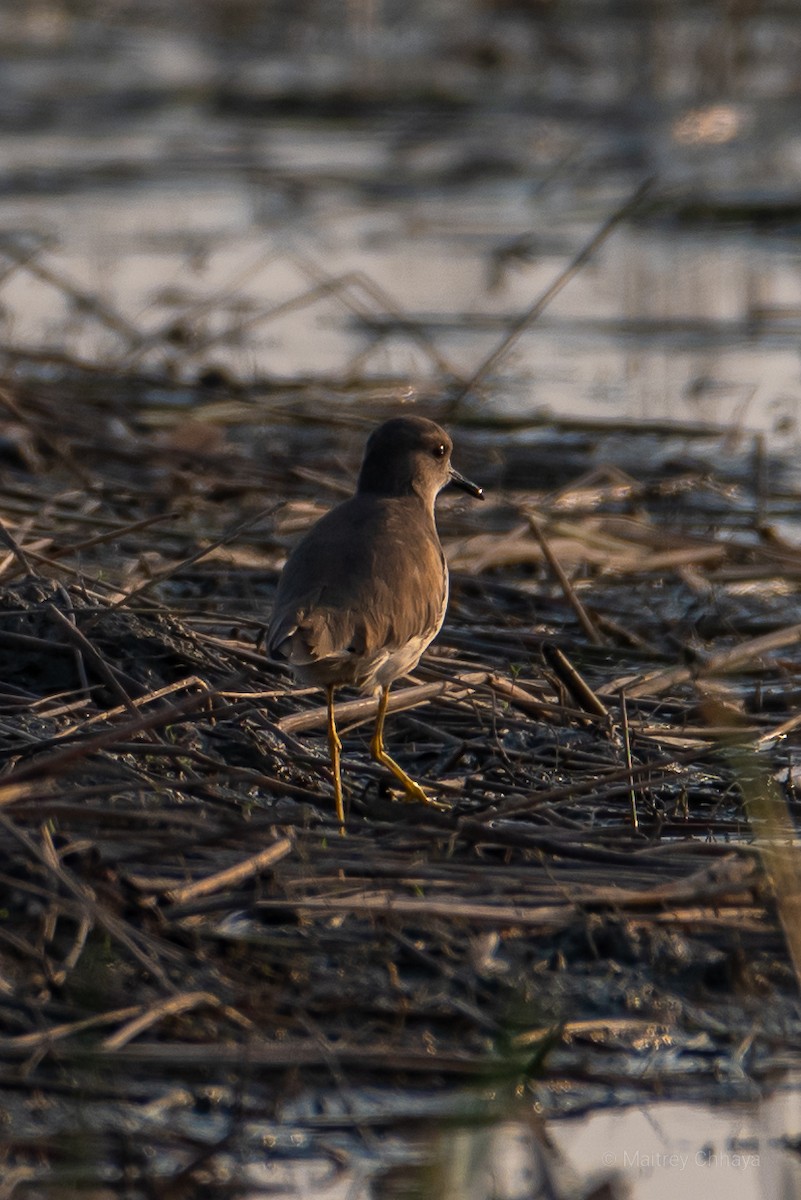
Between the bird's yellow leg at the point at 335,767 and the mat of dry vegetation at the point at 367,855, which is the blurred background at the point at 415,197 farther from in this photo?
the bird's yellow leg at the point at 335,767

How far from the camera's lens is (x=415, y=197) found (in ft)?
50.1

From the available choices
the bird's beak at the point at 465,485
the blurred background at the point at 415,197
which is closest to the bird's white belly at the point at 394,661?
the bird's beak at the point at 465,485

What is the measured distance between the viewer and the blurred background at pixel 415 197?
11.0 m

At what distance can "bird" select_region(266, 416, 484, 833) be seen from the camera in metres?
5.08

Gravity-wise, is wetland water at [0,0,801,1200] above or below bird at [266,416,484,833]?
above

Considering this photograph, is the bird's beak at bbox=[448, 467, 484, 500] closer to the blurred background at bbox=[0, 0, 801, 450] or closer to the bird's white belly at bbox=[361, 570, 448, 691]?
the bird's white belly at bbox=[361, 570, 448, 691]

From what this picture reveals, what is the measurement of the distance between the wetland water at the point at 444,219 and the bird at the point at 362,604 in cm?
146

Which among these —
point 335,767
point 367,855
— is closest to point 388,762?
point 335,767

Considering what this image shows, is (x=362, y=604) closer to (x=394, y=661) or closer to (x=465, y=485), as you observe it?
(x=394, y=661)

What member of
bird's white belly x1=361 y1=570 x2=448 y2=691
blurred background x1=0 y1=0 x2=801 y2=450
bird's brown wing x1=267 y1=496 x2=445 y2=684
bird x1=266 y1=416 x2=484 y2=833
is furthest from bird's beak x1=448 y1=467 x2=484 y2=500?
blurred background x1=0 y1=0 x2=801 y2=450

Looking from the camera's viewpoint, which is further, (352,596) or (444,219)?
(444,219)

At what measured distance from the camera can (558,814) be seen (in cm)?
534

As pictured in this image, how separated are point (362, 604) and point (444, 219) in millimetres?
9756

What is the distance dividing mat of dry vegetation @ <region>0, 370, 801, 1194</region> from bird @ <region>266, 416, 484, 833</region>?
0.25m
